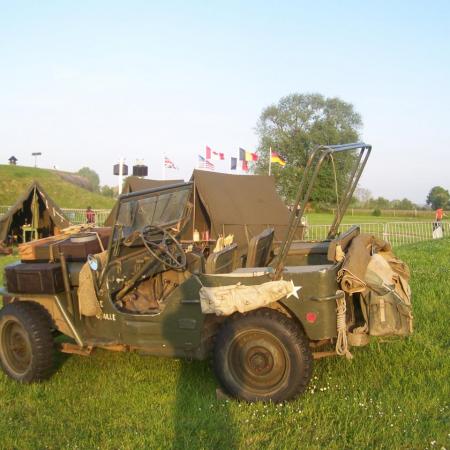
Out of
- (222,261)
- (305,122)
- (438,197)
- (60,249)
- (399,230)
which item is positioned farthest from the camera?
(438,197)

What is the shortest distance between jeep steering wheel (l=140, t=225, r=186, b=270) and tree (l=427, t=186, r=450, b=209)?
74640 mm

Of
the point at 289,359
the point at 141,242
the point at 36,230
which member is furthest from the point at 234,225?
the point at 289,359

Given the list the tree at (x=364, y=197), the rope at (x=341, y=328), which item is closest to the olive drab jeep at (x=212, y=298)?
the rope at (x=341, y=328)

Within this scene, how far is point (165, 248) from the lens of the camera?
4.90 meters

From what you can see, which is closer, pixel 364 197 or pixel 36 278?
pixel 36 278

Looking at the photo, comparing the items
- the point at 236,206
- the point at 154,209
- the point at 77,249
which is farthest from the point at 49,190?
the point at 154,209

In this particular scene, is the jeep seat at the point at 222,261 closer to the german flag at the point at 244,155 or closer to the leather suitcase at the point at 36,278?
the leather suitcase at the point at 36,278

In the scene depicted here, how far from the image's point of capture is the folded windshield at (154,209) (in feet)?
16.2

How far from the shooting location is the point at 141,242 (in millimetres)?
5062

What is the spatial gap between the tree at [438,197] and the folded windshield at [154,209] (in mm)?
74519

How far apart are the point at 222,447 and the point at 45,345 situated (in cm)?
218

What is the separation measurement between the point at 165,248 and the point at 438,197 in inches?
3142

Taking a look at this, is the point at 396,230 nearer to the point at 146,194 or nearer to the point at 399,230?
the point at 399,230

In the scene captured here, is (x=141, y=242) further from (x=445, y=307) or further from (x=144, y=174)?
(x=144, y=174)
